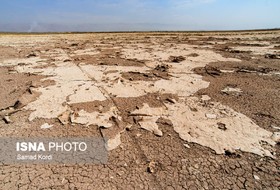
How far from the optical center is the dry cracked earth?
2258mm

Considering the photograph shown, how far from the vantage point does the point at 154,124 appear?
3318 millimetres

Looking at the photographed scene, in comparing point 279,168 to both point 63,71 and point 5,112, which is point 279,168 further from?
point 63,71

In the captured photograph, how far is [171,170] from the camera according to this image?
236 centimetres

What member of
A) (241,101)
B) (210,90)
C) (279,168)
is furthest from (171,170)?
(210,90)

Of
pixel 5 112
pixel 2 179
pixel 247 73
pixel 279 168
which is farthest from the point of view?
pixel 247 73

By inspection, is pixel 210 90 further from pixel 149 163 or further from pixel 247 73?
pixel 149 163

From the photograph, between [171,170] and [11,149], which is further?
[11,149]

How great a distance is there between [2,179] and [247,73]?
6315mm

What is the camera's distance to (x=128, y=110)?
149 inches

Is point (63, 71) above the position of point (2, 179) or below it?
above

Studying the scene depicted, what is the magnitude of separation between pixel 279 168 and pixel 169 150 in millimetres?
1251

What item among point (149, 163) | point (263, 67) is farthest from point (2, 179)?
point (263, 67)

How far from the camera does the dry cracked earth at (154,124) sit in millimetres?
2258

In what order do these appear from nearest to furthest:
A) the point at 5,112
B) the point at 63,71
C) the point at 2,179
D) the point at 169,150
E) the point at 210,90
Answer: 1. the point at 2,179
2. the point at 169,150
3. the point at 5,112
4. the point at 210,90
5. the point at 63,71
